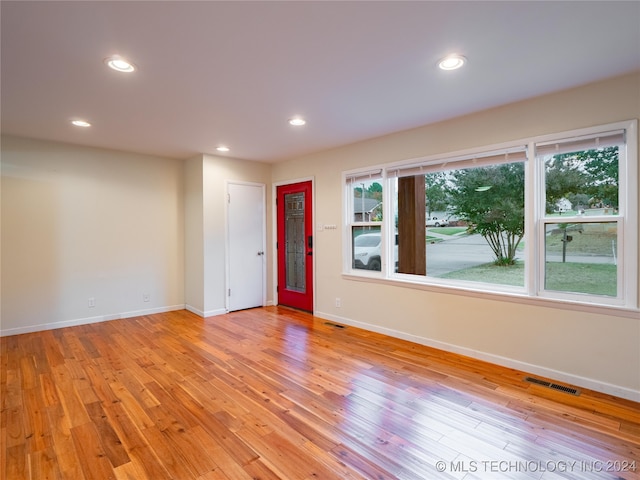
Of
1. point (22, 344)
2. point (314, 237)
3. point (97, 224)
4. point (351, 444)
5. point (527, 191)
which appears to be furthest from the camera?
point (314, 237)

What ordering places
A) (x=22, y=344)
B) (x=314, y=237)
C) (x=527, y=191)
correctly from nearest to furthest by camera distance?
(x=527, y=191) → (x=22, y=344) → (x=314, y=237)

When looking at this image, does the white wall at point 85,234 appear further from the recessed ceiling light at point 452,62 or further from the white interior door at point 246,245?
the recessed ceiling light at point 452,62

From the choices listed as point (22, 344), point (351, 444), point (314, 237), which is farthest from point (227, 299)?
point (351, 444)

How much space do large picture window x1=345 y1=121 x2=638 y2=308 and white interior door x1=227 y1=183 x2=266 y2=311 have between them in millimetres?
1827

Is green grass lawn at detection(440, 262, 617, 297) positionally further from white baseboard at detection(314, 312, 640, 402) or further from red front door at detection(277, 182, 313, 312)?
red front door at detection(277, 182, 313, 312)

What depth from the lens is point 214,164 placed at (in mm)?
5121

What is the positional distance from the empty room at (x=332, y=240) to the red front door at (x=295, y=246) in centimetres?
8

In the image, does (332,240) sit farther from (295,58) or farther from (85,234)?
(85,234)

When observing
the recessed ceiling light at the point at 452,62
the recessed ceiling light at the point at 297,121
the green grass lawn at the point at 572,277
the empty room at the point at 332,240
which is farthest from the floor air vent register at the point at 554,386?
the recessed ceiling light at the point at 297,121

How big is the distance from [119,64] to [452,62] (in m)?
2.37

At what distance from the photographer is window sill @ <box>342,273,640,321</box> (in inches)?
102

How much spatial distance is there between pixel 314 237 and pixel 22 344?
3.83 metres

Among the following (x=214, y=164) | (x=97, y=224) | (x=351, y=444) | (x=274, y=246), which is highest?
(x=214, y=164)

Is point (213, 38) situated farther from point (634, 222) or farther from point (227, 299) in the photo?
point (227, 299)
